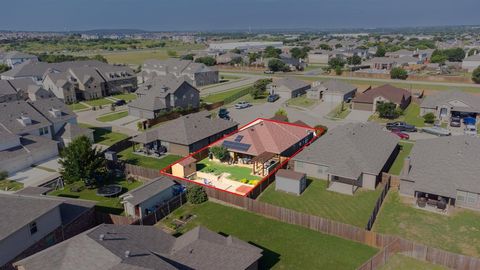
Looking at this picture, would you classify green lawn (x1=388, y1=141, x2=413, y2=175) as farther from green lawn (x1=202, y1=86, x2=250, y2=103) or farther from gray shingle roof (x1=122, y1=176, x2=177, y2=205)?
green lawn (x1=202, y1=86, x2=250, y2=103)

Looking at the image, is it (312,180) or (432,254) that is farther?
(312,180)

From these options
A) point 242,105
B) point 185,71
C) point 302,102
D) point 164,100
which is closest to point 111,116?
point 164,100

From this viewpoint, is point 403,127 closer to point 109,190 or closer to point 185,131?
point 185,131

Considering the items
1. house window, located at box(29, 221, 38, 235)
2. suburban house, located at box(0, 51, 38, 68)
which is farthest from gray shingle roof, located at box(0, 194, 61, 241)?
suburban house, located at box(0, 51, 38, 68)

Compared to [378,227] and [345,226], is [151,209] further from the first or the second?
[378,227]

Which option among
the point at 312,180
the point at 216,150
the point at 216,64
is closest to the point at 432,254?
the point at 312,180

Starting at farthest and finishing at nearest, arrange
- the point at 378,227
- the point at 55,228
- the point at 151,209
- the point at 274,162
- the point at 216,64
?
1. the point at 216,64
2. the point at 274,162
3. the point at 151,209
4. the point at 378,227
5. the point at 55,228

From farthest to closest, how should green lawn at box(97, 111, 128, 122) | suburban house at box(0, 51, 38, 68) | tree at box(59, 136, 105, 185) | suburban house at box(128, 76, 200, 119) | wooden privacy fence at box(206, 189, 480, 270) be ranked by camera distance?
1. suburban house at box(0, 51, 38, 68)
2. suburban house at box(128, 76, 200, 119)
3. green lawn at box(97, 111, 128, 122)
4. tree at box(59, 136, 105, 185)
5. wooden privacy fence at box(206, 189, 480, 270)
